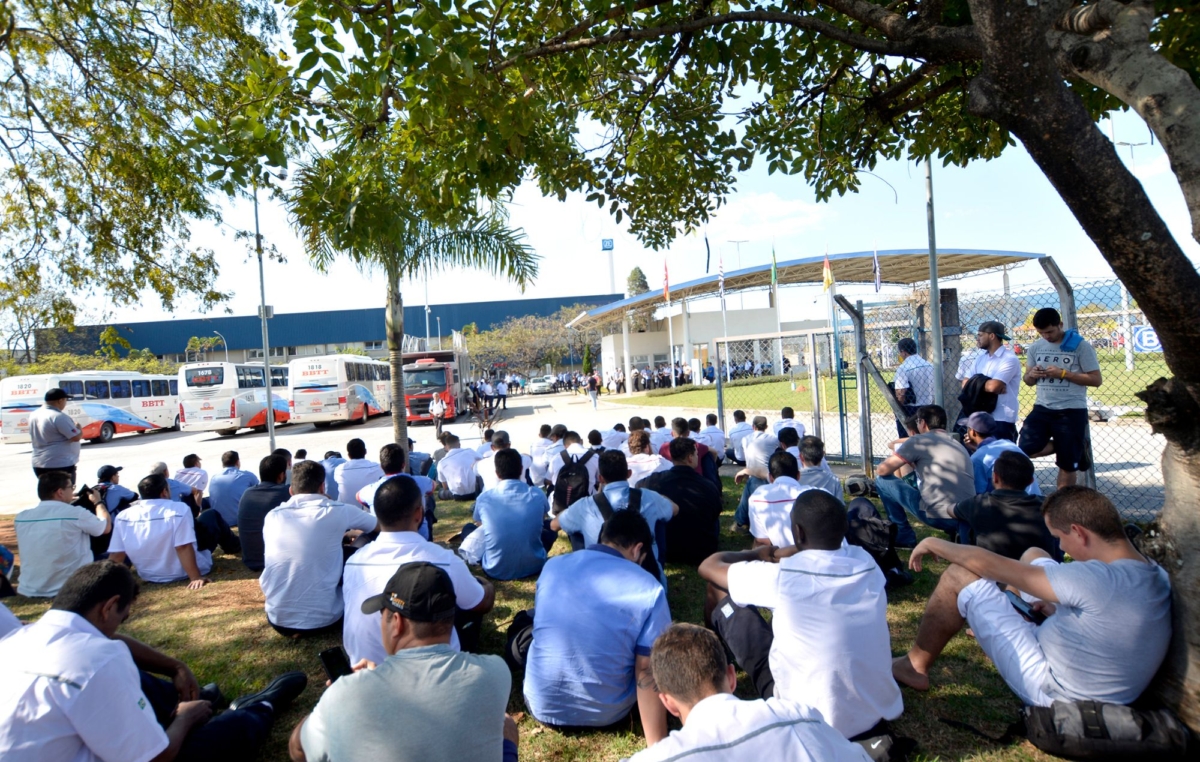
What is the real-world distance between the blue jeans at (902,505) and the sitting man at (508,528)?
2.89m

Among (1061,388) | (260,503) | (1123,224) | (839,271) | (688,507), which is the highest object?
(839,271)

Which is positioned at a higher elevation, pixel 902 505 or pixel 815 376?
pixel 815 376

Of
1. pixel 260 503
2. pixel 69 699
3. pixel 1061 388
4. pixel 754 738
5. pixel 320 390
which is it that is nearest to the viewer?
pixel 754 738

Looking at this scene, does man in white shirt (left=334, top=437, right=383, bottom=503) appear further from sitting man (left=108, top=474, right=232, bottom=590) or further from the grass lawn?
sitting man (left=108, top=474, right=232, bottom=590)

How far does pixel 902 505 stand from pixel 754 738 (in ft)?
15.6

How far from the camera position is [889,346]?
12742 mm

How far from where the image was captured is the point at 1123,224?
272 centimetres

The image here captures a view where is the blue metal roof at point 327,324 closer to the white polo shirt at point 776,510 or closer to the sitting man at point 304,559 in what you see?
the sitting man at point 304,559

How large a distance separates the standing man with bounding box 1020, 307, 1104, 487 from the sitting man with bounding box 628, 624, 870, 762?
200 inches

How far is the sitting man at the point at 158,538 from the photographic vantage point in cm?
558

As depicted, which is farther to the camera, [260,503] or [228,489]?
[228,489]

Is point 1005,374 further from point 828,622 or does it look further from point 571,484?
point 828,622

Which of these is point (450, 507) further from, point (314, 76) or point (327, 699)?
point (327, 699)

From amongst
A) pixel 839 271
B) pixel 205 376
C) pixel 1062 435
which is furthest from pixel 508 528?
pixel 839 271
